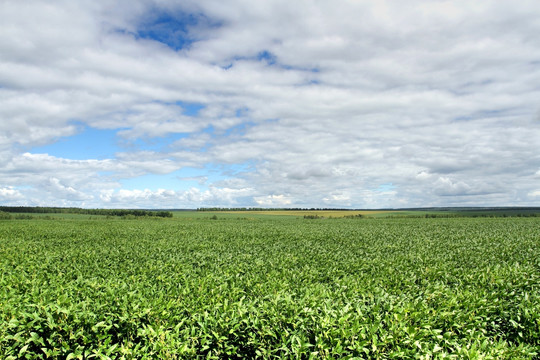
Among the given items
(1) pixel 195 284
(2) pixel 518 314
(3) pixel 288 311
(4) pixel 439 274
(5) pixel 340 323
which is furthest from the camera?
(4) pixel 439 274

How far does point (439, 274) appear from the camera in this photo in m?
13.8

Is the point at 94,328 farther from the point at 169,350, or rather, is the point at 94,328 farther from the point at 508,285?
the point at 508,285

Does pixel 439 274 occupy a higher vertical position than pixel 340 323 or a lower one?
lower

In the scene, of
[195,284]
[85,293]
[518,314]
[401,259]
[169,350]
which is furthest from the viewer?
[401,259]

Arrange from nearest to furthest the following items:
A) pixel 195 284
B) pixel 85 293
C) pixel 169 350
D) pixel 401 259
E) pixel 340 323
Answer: pixel 169 350 < pixel 340 323 < pixel 85 293 < pixel 195 284 < pixel 401 259

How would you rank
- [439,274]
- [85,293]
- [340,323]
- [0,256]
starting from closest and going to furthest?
[340,323] < [85,293] < [439,274] < [0,256]

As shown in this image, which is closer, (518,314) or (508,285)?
(518,314)

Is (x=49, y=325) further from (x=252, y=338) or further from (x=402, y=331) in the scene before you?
(x=402, y=331)

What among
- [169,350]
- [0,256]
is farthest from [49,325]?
[0,256]

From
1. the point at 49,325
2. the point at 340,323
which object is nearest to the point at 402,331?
the point at 340,323

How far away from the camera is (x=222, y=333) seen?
577 centimetres

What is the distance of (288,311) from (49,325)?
13.2 feet

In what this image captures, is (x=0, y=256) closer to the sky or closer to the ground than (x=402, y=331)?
closer to the ground

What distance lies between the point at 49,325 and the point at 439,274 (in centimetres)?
1381
